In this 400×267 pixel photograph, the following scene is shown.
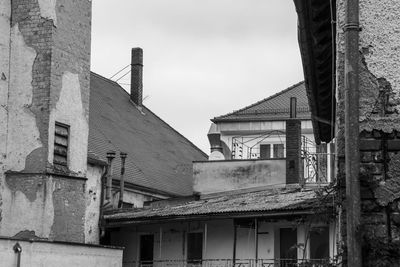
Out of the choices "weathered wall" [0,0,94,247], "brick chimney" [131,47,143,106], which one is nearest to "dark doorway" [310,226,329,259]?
"weathered wall" [0,0,94,247]

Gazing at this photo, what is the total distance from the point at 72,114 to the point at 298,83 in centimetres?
2184

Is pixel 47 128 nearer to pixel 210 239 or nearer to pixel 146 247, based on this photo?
pixel 210 239

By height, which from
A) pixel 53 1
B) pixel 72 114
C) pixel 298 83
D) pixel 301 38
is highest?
pixel 298 83

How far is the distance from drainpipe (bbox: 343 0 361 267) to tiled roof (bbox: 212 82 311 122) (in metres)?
A: 33.0

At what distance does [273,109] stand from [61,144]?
19272mm

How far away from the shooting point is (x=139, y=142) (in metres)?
41.2

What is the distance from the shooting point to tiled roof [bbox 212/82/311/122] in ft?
140

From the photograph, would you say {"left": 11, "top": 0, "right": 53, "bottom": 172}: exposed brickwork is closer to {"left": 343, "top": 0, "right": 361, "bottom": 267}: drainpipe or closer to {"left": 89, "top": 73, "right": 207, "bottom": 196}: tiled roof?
{"left": 89, "top": 73, "right": 207, "bottom": 196}: tiled roof

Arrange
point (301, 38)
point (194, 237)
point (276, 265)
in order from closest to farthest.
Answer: point (301, 38), point (276, 265), point (194, 237)

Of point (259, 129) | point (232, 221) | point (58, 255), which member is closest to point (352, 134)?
point (58, 255)

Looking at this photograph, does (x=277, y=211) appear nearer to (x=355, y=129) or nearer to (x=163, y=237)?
(x=163, y=237)

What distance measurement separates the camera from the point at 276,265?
2778 cm

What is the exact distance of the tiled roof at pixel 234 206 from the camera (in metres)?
26.7

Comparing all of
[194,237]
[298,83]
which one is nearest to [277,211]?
[194,237]
